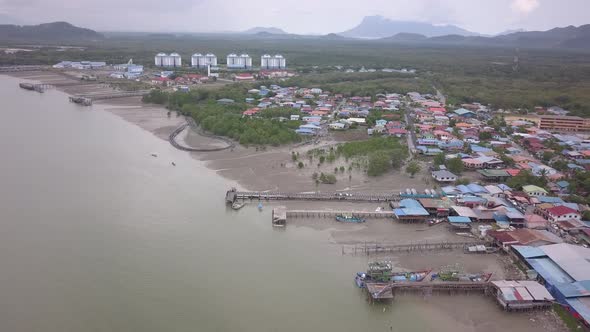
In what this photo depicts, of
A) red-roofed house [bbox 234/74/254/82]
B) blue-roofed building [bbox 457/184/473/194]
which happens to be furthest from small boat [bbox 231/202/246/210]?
red-roofed house [bbox 234/74/254/82]

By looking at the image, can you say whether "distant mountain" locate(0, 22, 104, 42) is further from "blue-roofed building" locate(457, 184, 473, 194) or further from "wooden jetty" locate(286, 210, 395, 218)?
"blue-roofed building" locate(457, 184, 473, 194)

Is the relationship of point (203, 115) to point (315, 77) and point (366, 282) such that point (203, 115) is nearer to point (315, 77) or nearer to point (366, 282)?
point (366, 282)

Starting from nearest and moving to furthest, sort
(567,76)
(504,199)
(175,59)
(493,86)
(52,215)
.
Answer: (52,215), (504,199), (493,86), (567,76), (175,59)

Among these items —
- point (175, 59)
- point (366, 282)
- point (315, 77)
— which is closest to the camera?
point (366, 282)

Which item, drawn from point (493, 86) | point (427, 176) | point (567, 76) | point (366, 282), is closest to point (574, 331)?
point (366, 282)

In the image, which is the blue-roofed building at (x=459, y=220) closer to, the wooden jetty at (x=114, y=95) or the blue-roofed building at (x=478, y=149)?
the blue-roofed building at (x=478, y=149)

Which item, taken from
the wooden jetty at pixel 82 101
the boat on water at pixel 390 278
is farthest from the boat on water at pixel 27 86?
the boat on water at pixel 390 278
